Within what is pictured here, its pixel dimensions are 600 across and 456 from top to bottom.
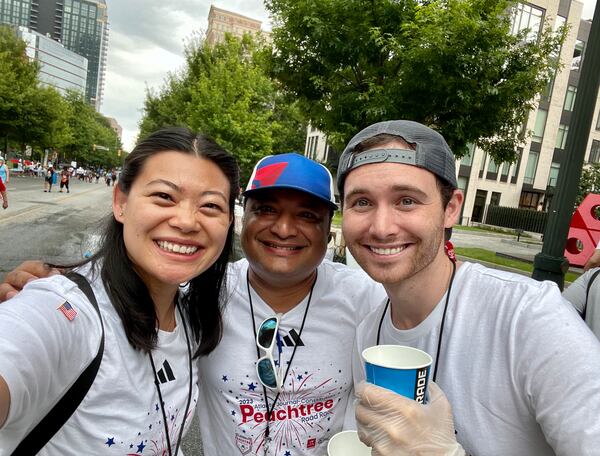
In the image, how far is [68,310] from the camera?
1.33m

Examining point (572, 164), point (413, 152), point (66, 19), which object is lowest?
point (413, 152)

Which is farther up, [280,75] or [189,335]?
[280,75]

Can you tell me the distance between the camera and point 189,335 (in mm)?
1951

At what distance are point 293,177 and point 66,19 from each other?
22400 centimetres

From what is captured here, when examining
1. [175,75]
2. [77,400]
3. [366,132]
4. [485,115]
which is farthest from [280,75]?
[175,75]

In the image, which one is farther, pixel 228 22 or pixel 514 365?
pixel 228 22

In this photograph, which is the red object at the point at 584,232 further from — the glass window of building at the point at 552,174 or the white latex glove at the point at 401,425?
the glass window of building at the point at 552,174

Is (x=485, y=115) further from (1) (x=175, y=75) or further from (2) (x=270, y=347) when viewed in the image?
(1) (x=175, y=75)

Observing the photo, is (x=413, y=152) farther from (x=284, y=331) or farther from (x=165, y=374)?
(x=165, y=374)

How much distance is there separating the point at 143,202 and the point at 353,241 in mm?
855

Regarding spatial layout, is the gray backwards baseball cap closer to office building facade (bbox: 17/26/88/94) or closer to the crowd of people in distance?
the crowd of people in distance

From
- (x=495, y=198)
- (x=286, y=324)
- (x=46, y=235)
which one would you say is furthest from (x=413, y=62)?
(x=495, y=198)

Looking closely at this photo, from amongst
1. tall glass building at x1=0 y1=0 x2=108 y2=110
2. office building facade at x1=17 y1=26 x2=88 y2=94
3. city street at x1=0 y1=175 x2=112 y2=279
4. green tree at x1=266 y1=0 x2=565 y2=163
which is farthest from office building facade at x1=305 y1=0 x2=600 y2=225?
tall glass building at x1=0 y1=0 x2=108 y2=110

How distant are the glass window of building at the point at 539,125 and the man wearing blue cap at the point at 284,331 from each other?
3839 cm
